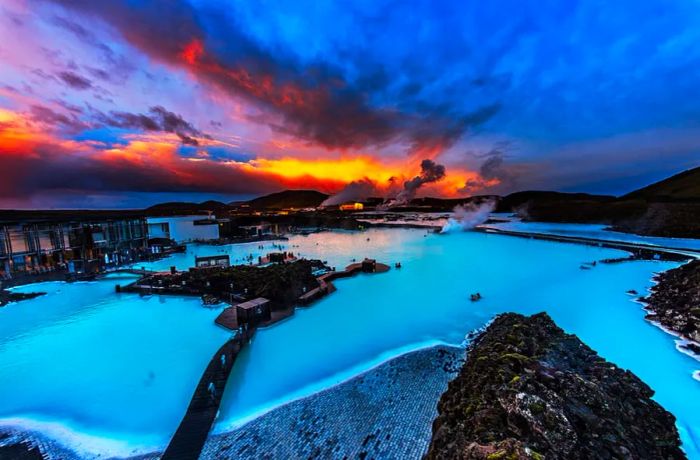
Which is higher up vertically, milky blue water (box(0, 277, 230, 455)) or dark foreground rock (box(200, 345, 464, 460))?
dark foreground rock (box(200, 345, 464, 460))

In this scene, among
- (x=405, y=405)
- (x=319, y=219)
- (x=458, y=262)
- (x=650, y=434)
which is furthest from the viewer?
(x=319, y=219)

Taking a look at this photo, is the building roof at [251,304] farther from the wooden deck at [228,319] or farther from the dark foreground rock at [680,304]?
the dark foreground rock at [680,304]

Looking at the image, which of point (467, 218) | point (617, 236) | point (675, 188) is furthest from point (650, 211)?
point (675, 188)

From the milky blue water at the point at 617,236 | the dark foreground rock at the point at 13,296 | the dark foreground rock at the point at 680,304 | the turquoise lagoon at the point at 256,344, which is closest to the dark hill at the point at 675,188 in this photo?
the milky blue water at the point at 617,236

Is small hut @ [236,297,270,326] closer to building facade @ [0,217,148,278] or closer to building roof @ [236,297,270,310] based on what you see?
building roof @ [236,297,270,310]

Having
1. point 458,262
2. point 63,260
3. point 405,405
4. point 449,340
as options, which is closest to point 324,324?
point 449,340

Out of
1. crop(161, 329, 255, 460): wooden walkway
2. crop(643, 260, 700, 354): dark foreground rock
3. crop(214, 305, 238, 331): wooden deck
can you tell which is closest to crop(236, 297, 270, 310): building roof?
crop(214, 305, 238, 331): wooden deck

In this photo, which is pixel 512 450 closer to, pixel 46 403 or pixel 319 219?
pixel 46 403
